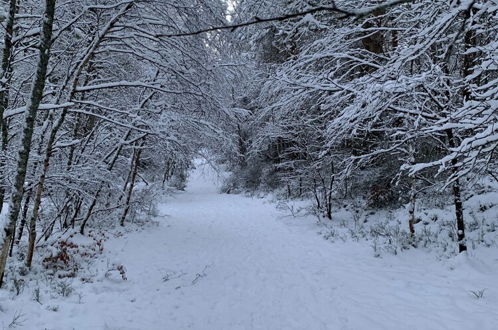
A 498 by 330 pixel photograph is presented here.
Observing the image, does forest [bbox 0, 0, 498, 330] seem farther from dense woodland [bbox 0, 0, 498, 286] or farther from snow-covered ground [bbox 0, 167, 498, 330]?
snow-covered ground [bbox 0, 167, 498, 330]

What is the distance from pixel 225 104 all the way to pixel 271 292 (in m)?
3.77

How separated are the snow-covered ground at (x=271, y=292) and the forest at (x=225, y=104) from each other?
0.16 metres

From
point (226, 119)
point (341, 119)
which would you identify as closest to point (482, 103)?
point (341, 119)

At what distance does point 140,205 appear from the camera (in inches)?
454

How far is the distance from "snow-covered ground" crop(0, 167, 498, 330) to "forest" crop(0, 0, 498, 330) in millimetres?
155

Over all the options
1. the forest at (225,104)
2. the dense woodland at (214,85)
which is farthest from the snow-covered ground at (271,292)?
the dense woodland at (214,85)

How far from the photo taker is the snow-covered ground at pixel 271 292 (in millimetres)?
4457

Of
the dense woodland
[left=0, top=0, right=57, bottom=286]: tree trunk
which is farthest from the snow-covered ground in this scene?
[left=0, top=0, right=57, bottom=286]: tree trunk

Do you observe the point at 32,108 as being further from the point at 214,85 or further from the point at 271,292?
the point at 271,292

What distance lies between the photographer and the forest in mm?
4102

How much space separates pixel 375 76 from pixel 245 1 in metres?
3.43

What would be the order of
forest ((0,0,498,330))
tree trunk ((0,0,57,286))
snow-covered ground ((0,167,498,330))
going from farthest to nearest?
snow-covered ground ((0,167,498,330)) → forest ((0,0,498,330)) → tree trunk ((0,0,57,286))

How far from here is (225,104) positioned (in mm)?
6961

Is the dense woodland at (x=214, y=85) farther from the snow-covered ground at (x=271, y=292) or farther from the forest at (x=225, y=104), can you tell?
the snow-covered ground at (x=271, y=292)
